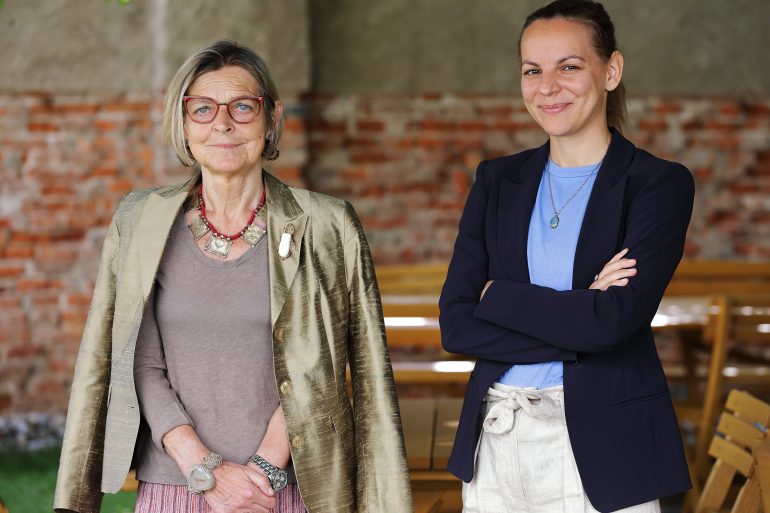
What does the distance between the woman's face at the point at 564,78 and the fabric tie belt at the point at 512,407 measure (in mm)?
598

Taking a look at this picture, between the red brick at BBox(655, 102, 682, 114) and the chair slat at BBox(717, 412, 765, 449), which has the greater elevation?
the red brick at BBox(655, 102, 682, 114)

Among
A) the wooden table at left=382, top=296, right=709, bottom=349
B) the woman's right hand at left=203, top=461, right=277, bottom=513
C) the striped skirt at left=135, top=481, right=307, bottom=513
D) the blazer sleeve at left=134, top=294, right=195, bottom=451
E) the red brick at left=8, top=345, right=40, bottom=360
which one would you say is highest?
the blazer sleeve at left=134, top=294, right=195, bottom=451

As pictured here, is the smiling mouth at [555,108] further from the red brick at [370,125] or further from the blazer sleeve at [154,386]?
the red brick at [370,125]

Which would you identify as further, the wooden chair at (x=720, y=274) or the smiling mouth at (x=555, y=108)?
the wooden chair at (x=720, y=274)

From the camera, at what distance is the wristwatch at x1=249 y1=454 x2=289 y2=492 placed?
2.36m

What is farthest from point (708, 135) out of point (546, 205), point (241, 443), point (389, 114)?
point (241, 443)

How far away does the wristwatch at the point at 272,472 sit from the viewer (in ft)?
7.75

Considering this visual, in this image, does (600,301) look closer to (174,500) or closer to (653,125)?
(174,500)

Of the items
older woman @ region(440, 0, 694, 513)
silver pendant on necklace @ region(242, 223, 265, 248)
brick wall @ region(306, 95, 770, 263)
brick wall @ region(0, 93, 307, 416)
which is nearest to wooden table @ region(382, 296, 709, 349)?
brick wall @ region(0, 93, 307, 416)

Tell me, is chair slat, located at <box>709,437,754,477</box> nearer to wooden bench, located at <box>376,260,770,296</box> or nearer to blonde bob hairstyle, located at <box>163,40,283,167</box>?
blonde bob hairstyle, located at <box>163,40,283,167</box>

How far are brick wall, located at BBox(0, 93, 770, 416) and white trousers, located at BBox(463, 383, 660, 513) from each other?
14.1 feet

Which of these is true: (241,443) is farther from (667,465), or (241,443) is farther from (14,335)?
(14,335)

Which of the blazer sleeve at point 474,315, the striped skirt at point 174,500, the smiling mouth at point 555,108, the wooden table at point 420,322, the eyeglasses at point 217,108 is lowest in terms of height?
the wooden table at point 420,322

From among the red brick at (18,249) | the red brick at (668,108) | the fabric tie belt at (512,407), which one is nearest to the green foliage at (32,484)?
the red brick at (18,249)
